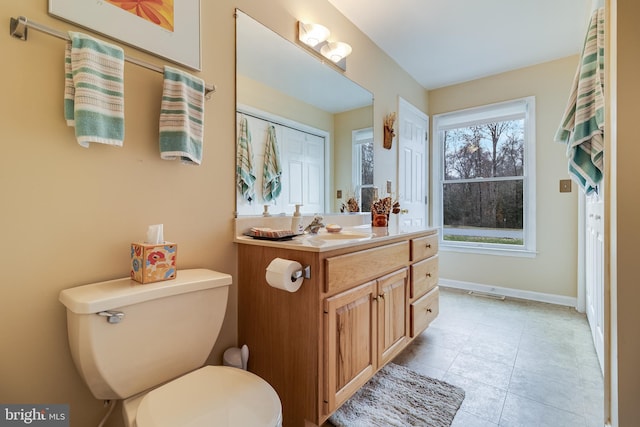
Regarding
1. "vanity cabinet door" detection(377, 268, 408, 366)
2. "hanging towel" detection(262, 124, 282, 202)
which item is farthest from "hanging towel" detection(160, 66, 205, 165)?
"vanity cabinet door" detection(377, 268, 408, 366)

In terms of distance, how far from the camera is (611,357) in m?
1.19

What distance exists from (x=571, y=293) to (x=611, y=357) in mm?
2241

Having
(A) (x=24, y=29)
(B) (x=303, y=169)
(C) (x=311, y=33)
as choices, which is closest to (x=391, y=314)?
(B) (x=303, y=169)

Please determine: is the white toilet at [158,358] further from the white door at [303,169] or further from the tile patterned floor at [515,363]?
the tile patterned floor at [515,363]

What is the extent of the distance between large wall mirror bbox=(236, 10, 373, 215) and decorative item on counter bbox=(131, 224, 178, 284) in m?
0.49

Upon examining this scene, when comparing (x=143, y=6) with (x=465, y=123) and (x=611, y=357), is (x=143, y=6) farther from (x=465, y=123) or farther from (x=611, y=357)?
(x=465, y=123)

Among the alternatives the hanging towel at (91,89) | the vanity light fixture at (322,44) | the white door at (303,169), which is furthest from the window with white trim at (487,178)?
the hanging towel at (91,89)

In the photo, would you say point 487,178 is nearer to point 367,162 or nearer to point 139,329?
point 367,162

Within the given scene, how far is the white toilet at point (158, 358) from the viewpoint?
2.80 feet

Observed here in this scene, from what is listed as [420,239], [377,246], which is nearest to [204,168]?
[377,246]

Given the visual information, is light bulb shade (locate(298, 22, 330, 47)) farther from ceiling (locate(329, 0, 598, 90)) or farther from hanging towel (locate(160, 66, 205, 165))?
hanging towel (locate(160, 66, 205, 165))

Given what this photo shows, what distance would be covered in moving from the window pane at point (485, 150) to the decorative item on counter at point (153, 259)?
11.4 feet

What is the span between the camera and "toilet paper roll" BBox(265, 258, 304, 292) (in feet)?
3.78

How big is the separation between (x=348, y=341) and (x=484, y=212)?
2839mm
